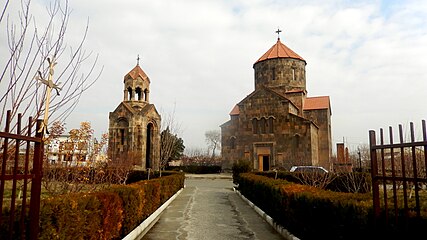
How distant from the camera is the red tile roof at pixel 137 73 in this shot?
1117 inches

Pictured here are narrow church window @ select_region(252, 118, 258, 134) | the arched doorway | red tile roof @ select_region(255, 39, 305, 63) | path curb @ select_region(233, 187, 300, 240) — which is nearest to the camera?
path curb @ select_region(233, 187, 300, 240)

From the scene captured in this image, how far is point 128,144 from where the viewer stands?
91.7ft

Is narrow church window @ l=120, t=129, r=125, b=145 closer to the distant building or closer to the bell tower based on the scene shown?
the bell tower

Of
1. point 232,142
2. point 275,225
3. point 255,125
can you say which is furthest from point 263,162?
point 275,225

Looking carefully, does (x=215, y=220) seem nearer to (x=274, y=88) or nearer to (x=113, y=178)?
(x=113, y=178)

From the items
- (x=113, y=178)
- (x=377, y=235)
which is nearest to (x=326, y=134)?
(x=113, y=178)

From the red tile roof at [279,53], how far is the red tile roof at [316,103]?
4601mm

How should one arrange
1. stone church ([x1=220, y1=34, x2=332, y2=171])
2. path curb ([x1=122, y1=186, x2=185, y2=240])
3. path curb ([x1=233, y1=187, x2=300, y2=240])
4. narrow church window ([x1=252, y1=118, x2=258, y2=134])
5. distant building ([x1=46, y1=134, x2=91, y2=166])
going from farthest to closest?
narrow church window ([x1=252, y1=118, x2=258, y2=134]) → stone church ([x1=220, y1=34, x2=332, y2=171]) → distant building ([x1=46, y1=134, x2=91, y2=166]) → path curb ([x1=233, y1=187, x2=300, y2=240]) → path curb ([x1=122, y1=186, x2=185, y2=240])

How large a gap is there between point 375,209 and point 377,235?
315mm

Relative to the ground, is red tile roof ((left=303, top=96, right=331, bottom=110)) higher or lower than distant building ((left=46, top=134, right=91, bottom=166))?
higher

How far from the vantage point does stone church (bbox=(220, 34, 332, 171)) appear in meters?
27.1

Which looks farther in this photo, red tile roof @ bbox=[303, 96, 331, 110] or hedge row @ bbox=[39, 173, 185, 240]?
red tile roof @ bbox=[303, 96, 331, 110]

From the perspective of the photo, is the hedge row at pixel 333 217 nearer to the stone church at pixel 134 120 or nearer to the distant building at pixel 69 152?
the distant building at pixel 69 152

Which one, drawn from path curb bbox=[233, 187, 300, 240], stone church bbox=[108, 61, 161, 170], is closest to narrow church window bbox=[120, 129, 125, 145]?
stone church bbox=[108, 61, 161, 170]
